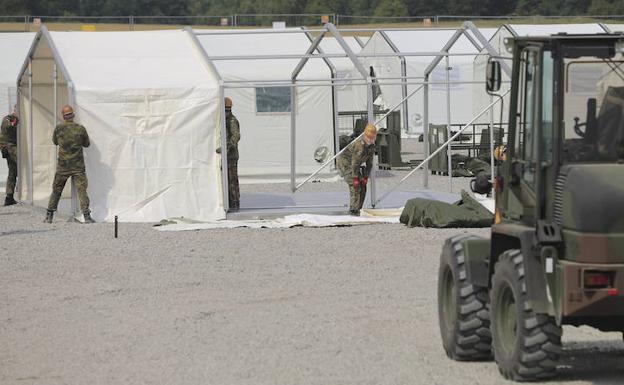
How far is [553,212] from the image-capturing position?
7816 millimetres

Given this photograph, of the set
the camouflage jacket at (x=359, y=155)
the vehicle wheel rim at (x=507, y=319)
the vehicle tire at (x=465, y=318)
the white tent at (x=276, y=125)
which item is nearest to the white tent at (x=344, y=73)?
Answer: the white tent at (x=276, y=125)

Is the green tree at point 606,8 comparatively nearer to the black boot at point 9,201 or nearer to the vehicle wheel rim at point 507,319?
the black boot at point 9,201

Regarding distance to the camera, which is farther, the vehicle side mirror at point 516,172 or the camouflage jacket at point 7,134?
the camouflage jacket at point 7,134

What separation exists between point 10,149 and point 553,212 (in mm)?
17636

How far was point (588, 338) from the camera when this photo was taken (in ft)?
32.6

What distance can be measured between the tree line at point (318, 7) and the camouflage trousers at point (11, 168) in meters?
51.4

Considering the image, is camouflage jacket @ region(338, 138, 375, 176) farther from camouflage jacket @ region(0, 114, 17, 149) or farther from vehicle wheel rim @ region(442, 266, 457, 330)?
vehicle wheel rim @ region(442, 266, 457, 330)

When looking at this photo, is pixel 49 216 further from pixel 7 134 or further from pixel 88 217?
pixel 7 134

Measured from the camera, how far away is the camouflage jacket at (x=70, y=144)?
19.5 m

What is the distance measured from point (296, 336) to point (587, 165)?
342cm

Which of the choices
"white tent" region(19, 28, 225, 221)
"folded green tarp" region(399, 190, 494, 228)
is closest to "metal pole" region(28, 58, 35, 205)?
"white tent" region(19, 28, 225, 221)

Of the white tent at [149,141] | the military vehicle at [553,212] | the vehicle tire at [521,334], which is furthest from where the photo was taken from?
the white tent at [149,141]

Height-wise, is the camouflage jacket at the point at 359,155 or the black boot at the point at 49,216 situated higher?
the camouflage jacket at the point at 359,155

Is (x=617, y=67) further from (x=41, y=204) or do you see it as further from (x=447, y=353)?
(x=41, y=204)
